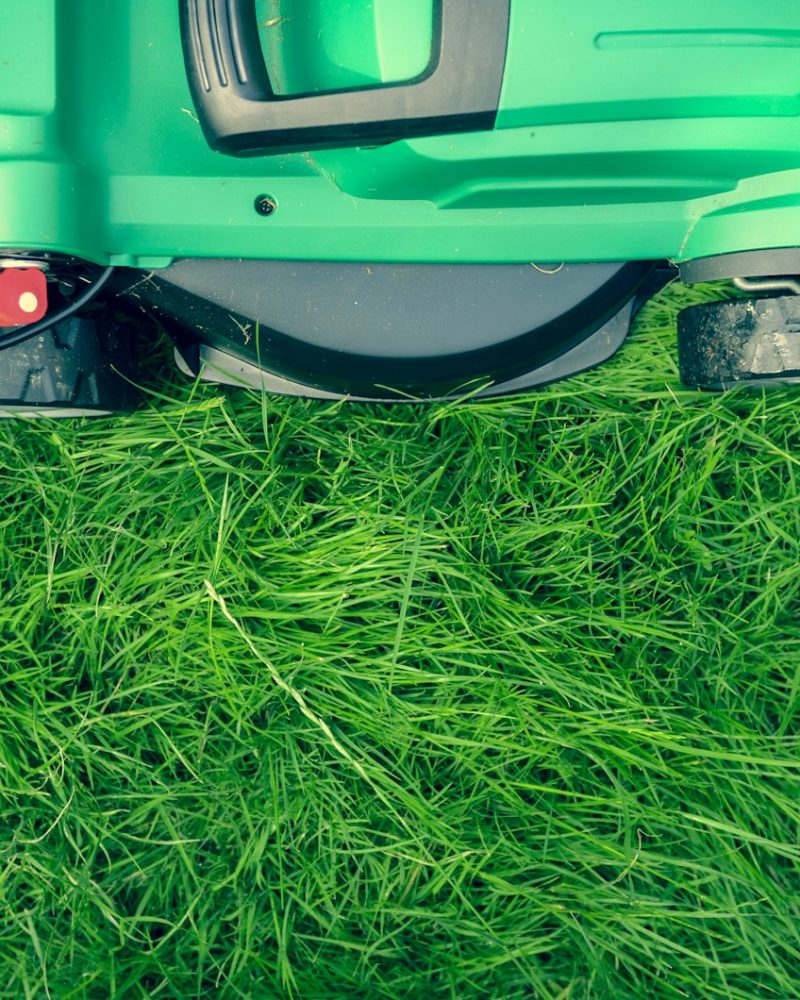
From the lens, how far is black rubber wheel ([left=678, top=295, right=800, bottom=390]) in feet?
3.39

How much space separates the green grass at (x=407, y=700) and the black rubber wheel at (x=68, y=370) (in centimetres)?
11

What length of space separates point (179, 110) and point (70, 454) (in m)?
0.52

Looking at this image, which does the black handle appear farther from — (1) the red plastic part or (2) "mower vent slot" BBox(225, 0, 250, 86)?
(1) the red plastic part

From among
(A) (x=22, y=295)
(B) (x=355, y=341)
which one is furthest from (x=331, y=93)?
(A) (x=22, y=295)

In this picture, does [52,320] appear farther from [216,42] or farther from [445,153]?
[445,153]

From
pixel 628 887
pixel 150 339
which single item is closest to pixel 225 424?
pixel 150 339

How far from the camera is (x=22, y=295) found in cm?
98

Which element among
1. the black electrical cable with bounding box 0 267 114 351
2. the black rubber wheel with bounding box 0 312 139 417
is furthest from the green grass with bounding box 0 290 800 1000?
the black electrical cable with bounding box 0 267 114 351

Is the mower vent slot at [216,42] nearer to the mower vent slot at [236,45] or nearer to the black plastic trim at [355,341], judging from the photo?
the mower vent slot at [236,45]

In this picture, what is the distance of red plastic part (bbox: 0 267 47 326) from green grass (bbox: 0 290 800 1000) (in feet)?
0.97

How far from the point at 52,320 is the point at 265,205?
0.28m

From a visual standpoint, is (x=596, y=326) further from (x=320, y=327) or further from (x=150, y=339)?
(x=150, y=339)

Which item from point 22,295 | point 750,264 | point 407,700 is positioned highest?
point 750,264

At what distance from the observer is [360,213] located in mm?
1012
